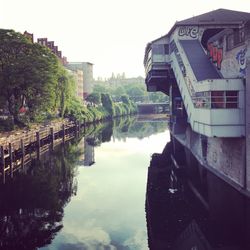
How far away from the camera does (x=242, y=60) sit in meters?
29.5

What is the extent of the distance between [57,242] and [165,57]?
119 feet

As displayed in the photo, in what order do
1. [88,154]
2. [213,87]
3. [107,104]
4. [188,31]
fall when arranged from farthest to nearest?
[107,104]
[88,154]
[188,31]
[213,87]

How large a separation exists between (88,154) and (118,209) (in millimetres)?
27389

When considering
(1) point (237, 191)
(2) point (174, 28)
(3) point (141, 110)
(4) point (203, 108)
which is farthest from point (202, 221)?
(3) point (141, 110)

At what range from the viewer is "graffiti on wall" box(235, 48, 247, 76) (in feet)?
95.1

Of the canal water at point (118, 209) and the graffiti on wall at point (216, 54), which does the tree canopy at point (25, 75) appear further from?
the graffiti on wall at point (216, 54)

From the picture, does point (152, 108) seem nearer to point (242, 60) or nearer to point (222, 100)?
point (242, 60)

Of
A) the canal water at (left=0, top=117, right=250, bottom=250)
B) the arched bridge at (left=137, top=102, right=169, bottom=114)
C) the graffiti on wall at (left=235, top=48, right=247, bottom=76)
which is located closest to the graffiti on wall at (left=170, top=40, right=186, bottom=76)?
the graffiti on wall at (left=235, top=48, right=247, bottom=76)

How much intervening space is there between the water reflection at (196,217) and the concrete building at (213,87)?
1.55 metres

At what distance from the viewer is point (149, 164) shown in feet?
157

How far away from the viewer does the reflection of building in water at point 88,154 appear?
49388 mm

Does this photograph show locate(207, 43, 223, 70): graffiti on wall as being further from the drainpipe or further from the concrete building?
the drainpipe

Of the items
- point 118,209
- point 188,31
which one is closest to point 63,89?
point 188,31

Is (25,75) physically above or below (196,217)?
above
